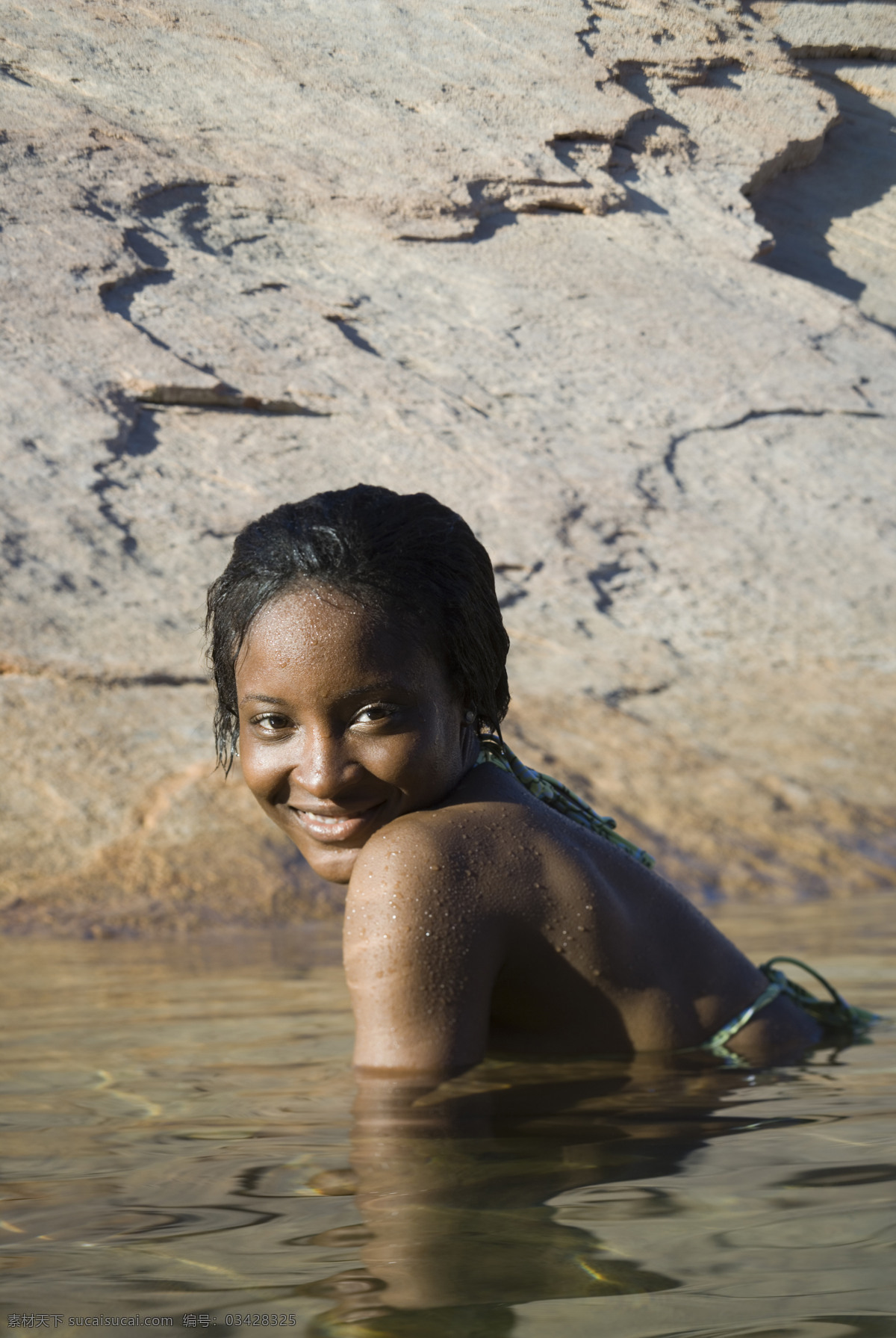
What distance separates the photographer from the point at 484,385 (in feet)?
27.2

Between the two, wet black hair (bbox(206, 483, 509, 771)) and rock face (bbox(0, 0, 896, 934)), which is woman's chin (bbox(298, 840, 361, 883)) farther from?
rock face (bbox(0, 0, 896, 934))

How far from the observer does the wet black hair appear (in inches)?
76.6

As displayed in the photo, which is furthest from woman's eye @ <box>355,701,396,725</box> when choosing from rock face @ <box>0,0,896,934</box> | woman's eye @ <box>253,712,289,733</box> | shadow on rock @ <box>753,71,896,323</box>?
shadow on rock @ <box>753,71,896,323</box>

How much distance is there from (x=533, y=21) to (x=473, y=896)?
10.9 m

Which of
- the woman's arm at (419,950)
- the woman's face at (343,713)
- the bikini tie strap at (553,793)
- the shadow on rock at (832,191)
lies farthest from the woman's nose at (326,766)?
the shadow on rock at (832,191)

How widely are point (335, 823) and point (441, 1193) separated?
0.67 meters

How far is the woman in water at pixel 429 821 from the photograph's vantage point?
1.79m

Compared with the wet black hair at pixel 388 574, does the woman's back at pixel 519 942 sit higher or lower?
lower

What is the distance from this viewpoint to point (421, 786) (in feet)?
6.36

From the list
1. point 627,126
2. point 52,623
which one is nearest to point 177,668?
point 52,623

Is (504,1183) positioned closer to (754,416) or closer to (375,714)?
(375,714)

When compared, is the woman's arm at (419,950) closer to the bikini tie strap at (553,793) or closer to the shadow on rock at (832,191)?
the bikini tie strap at (553,793)

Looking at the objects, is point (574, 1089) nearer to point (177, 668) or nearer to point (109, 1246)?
point (109, 1246)

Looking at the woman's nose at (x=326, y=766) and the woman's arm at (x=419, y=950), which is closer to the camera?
the woman's arm at (x=419, y=950)
